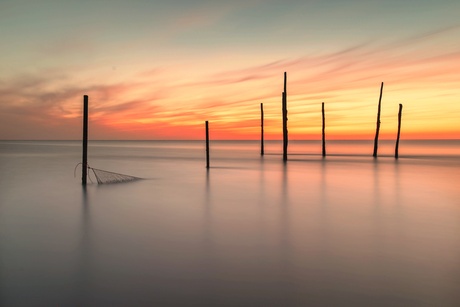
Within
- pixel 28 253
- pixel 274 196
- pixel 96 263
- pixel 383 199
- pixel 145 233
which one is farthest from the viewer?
pixel 274 196

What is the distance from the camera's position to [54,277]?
5.04m

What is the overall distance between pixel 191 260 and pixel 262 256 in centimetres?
126

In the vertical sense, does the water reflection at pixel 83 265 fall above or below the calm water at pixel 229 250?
below

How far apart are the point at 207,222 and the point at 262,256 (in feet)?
10.7

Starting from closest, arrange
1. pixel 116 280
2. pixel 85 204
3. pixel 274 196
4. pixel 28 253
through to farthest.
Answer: pixel 116 280, pixel 28 253, pixel 85 204, pixel 274 196

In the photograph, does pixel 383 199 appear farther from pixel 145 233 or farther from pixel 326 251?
pixel 145 233

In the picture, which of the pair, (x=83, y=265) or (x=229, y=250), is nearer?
(x=83, y=265)

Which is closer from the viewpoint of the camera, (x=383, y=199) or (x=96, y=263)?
(x=96, y=263)

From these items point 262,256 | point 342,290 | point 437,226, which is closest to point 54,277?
point 262,256

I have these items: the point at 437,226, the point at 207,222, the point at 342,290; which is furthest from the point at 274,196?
the point at 342,290

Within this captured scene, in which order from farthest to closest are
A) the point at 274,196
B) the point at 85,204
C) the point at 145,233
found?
the point at 274,196 → the point at 85,204 → the point at 145,233

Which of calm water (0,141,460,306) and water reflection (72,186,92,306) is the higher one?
calm water (0,141,460,306)

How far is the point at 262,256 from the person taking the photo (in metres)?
6.00

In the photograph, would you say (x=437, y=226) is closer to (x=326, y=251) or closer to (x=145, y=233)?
(x=326, y=251)
